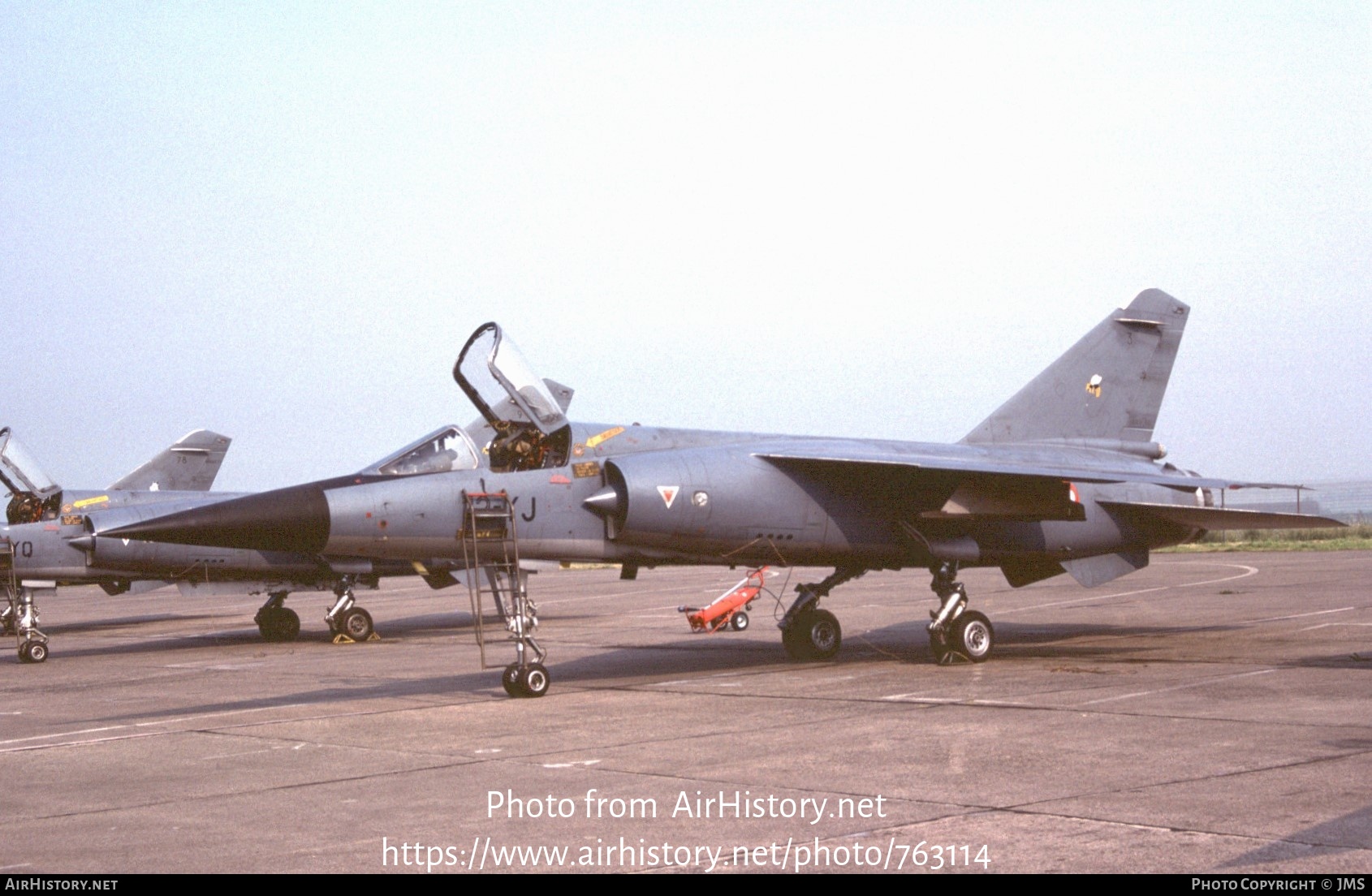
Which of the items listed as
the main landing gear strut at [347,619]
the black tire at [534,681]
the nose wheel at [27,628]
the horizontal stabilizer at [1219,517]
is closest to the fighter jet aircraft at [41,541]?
the nose wheel at [27,628]

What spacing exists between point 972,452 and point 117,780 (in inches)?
405

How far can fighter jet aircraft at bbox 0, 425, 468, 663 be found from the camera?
22.3m

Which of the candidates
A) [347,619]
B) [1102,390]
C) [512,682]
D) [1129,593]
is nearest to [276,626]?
[347,619]

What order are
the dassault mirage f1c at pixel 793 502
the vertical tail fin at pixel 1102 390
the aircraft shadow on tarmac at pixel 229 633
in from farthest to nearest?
the aircraft shadow on tarmac at pixel 229 633
the vertical tail fin at pixel 1102 390
the dassault mirage f1c at pixel 793 502

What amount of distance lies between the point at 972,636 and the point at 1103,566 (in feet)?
8.54

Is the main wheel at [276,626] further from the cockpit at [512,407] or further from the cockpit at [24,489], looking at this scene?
the cockpit at [512,407]

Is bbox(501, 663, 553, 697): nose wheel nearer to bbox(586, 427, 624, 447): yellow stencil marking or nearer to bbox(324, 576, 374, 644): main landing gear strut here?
bbox(586, 427, 624, 447): yellow stencil marking

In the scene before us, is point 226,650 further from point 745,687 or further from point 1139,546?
point 1139,546

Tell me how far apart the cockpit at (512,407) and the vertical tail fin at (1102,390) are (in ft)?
21.3

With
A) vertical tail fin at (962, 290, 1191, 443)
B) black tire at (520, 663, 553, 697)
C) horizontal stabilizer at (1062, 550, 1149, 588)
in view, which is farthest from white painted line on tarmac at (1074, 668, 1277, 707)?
vertical tail fin at (962, 290, 1191, 443)

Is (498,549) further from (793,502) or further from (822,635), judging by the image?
(822,635)

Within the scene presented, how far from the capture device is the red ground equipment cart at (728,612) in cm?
2011

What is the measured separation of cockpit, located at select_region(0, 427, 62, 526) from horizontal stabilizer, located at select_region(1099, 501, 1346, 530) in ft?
62.2

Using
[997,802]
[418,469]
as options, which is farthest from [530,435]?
[997,802]
